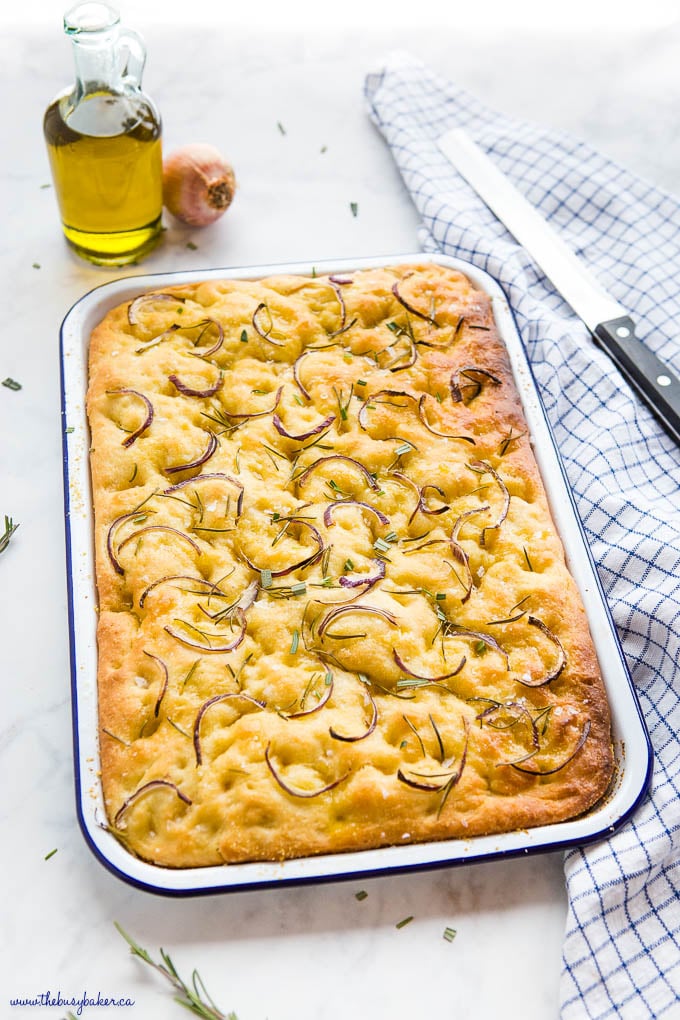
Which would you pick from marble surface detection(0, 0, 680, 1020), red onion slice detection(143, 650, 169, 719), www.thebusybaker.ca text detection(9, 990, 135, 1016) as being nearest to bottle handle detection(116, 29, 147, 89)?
marble surface detection(0, 0, 680, 1020)

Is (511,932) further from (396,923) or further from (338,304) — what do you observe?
(338,304)

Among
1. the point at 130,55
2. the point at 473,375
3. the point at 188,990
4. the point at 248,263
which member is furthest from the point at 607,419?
the point at 188,990

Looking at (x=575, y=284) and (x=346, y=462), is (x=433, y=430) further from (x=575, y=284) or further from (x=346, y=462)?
(x=575, y=284)

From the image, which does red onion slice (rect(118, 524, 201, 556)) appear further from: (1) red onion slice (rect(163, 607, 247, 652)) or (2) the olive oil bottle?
(2) the olive oil bottle

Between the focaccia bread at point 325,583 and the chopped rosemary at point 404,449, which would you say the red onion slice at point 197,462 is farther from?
the chopped rosemary at point 404,449

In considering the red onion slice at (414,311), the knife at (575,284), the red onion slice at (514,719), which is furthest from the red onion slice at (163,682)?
the knife at (575,284)
